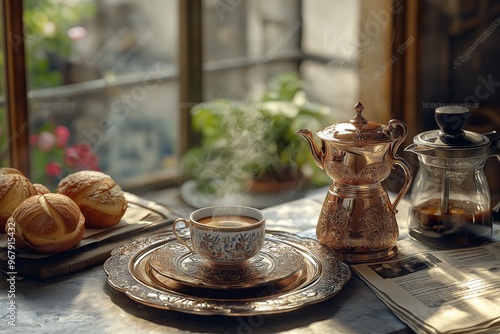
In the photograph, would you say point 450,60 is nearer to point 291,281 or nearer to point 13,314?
point 291,281

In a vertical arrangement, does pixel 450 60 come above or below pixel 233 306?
above

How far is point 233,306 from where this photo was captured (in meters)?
1.23

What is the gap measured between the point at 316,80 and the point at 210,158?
2.01 ft

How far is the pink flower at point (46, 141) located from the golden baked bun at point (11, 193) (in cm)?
129

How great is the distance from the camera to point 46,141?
280 centimetres

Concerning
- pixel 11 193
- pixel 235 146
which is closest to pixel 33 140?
pixel 235 146

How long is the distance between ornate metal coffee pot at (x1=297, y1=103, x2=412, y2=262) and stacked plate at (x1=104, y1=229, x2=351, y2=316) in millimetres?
48

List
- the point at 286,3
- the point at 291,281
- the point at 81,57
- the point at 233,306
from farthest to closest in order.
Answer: the point at 286,3 < the point at 81,57 < the point at 291,281 < the point at 233,306

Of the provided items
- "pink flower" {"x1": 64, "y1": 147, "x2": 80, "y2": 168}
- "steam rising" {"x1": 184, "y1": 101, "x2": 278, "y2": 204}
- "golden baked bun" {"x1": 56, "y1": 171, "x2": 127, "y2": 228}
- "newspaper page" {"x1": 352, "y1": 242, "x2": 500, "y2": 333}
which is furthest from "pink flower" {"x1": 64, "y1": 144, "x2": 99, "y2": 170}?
"newspaper page" {"x1": 352, "y1": 242, "x2": 500, "y2": 333}

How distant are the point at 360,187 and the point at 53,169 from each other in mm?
1648

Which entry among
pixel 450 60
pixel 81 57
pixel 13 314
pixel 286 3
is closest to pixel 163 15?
pixel 81 57

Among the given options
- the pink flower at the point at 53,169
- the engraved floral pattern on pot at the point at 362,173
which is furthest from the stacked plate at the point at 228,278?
the pink flower at the point at 53,169

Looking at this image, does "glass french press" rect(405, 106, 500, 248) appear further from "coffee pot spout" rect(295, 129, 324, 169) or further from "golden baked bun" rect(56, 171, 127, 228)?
"golden baked bun" rect(56, 171, 127, 228)

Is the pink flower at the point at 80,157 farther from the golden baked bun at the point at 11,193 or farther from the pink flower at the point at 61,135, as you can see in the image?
the golden baked bun at the point at 11,193
